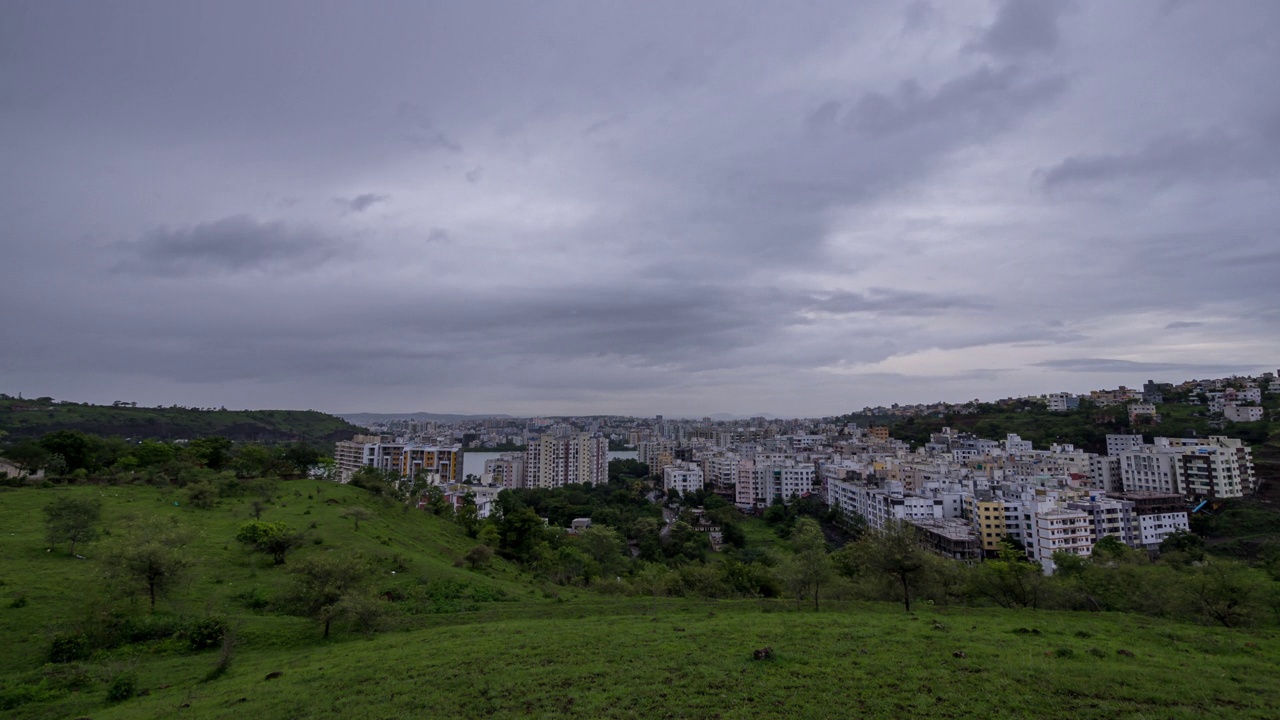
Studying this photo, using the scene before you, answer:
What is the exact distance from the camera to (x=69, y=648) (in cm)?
1800

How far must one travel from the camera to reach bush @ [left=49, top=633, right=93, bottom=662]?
17.7 meters

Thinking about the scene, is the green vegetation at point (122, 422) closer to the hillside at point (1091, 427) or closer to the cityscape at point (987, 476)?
the cityscape at point (987, 476)

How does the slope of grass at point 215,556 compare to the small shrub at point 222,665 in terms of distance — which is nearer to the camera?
the small shrub at point 222,665

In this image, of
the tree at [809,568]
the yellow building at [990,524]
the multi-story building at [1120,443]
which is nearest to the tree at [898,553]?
the tree at [809,568]

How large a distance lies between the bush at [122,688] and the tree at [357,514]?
23534 mm

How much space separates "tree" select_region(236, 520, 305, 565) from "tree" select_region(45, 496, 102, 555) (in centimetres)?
634

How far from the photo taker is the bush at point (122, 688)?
1538cm

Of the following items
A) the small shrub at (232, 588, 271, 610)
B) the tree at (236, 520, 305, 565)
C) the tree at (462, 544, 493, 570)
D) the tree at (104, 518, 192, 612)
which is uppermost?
the tree at (104, 518, 192, 612)

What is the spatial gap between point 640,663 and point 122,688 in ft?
48.6

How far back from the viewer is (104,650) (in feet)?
60.9

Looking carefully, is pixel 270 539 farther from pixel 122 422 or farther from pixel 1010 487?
pixel 122 422

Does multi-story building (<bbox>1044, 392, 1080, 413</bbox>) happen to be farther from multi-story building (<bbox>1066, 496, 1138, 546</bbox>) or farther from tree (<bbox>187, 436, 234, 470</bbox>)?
tree (<bbox>187, 436, 234, 470</bbox>)

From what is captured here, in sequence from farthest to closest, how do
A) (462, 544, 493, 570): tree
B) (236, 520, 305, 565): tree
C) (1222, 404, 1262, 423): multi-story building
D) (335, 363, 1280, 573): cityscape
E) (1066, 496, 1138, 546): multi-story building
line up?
1. (1222, 404, 1262, 423): multi-story building
2. (335, 363, 1280, 573): cityscape
3. (1066, 496, 1138, 546): multi-story building
4. (462, 544, 493, 570): tree
5. (236, 520, 305, 565): tree

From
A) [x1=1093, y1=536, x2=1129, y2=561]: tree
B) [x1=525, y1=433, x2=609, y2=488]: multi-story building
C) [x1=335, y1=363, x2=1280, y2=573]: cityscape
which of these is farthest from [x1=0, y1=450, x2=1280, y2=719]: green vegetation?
[x1=525, y1=433, x2=609, y2=488]: multi-story building
